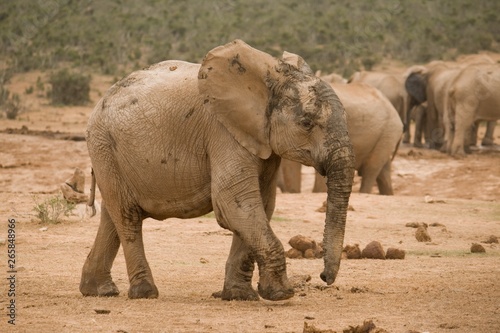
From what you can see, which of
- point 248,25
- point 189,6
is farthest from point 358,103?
point 189,6

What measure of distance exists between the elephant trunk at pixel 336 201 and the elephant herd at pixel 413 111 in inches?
337

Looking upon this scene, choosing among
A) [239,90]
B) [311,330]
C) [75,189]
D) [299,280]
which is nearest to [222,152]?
[239,90]

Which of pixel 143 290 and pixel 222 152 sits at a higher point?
pixel 222 152

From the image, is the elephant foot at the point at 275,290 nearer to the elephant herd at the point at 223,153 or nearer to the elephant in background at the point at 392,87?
the elephant herd at the point at 223,153

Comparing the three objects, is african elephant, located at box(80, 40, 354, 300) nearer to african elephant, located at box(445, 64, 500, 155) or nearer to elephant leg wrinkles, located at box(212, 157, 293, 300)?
elephant leg wrinkles, located at box(212, 157, 293, 300)

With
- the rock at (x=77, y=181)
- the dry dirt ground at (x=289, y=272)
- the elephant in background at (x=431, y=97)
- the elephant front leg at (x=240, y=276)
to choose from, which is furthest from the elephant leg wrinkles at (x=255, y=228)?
the elephant in background at (x=431, y=97)

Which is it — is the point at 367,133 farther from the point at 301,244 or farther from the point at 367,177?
the point at 301,244

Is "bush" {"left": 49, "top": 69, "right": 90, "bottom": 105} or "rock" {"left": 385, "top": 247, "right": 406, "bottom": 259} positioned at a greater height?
"rock" {"left": 385, "top": 247, "right": 406, "bottom": 259}

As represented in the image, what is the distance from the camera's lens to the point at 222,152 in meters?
7.54

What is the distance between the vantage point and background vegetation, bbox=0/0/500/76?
1544 inches

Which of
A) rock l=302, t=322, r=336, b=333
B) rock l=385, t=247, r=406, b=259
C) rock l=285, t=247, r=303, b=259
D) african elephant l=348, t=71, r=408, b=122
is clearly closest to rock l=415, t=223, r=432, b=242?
rock l=385, t=247, r=406, b=259

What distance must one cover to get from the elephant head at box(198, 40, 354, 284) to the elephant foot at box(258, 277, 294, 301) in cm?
39

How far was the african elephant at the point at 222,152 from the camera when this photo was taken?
7340mm

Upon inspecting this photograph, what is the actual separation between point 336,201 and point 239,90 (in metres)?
1.01
